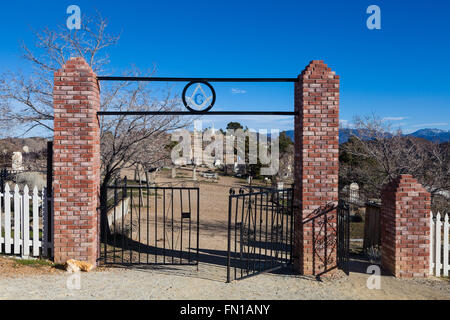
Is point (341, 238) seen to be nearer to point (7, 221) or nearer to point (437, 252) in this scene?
point (437, 252)

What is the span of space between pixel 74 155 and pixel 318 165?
14.2 ft

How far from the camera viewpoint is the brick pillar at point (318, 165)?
18.4 feet

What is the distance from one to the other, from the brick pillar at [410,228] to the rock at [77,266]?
5.50 meters

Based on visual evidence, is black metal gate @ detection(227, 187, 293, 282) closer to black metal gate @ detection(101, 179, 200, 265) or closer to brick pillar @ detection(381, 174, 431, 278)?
black metal gate @ detection(101, 179, 200, 265)

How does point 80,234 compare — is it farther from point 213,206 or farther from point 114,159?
point 213,206

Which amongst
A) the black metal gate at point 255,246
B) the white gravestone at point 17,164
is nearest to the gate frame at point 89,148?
the black metal gate at point 255,246

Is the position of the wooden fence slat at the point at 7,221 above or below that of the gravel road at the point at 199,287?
above

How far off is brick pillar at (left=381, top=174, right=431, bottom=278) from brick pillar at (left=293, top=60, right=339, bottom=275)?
43.4 inches

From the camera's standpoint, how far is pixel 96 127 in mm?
5914

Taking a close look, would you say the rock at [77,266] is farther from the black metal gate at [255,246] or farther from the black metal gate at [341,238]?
the black metal gate at [341,238]

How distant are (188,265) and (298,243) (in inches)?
86.9
